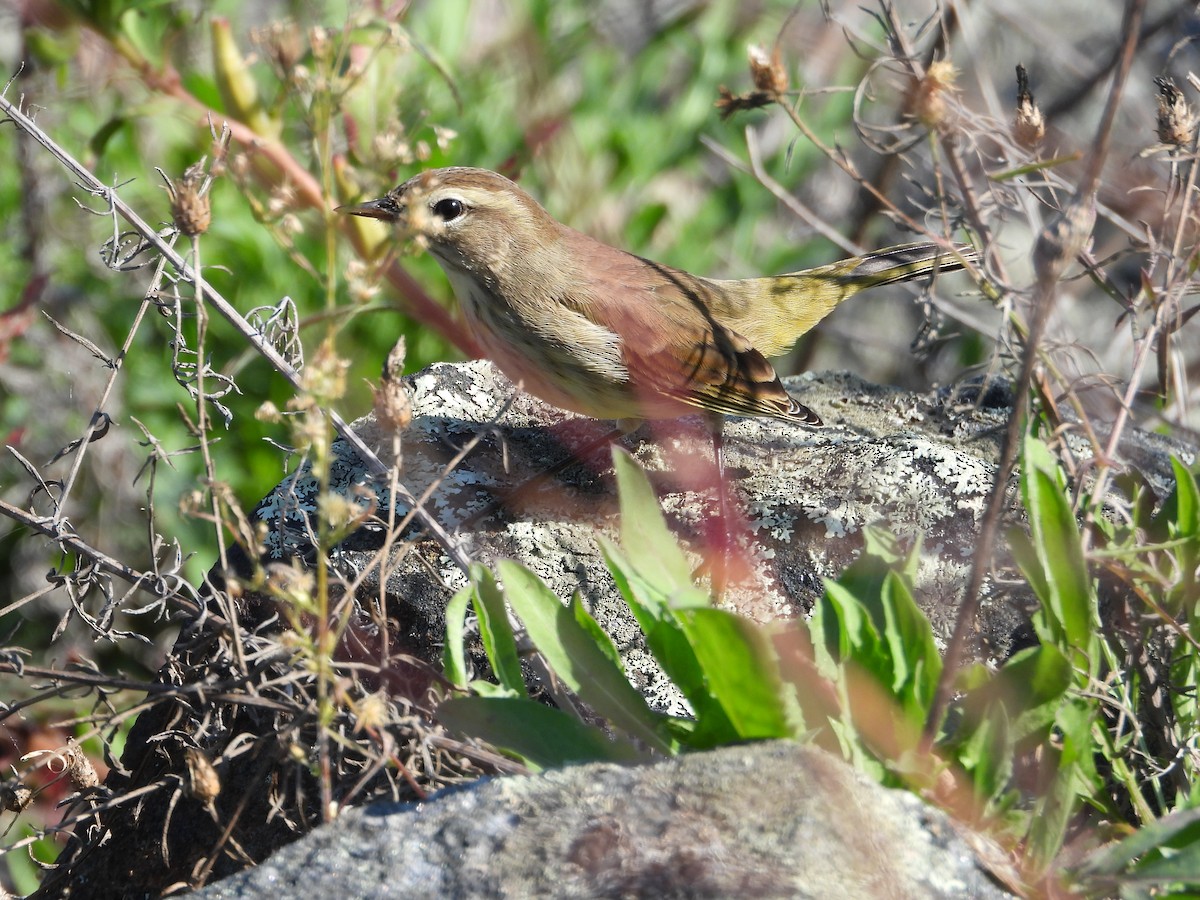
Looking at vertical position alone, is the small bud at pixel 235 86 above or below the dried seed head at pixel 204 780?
above

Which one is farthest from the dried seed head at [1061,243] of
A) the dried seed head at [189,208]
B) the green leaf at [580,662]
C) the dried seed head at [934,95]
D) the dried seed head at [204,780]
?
the dried seed head at [204,780]

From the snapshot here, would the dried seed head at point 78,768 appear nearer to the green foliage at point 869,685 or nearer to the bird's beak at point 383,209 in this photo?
the green foliage at point 869,685

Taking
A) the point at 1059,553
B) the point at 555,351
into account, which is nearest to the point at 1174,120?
the point at 1059,553

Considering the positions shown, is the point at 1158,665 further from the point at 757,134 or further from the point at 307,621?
the point at 757,134

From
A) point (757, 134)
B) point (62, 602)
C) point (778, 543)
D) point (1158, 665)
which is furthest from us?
point (757, 134)

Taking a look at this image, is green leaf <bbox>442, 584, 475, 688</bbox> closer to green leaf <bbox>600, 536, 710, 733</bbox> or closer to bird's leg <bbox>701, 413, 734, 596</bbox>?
green leaf <bbox>600, 536, 710, 733</bbox>

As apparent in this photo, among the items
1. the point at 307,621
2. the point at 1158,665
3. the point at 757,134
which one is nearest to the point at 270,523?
the point at 307,621
